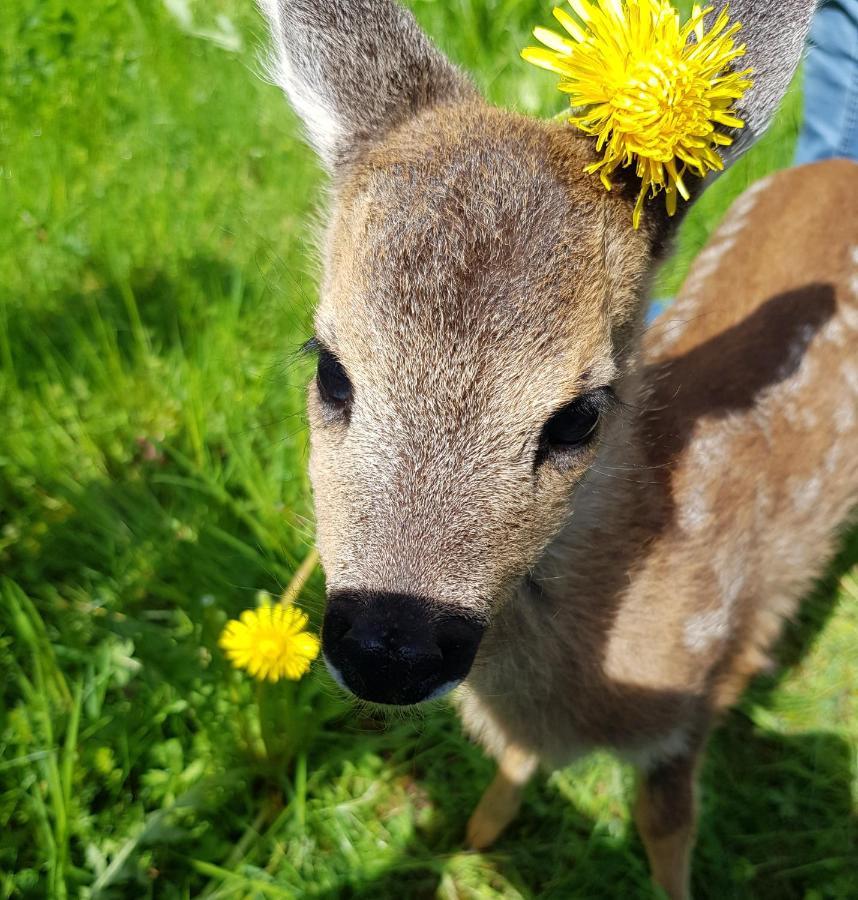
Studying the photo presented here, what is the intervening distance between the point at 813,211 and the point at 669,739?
1.71 m

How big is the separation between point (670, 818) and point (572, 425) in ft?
4.45

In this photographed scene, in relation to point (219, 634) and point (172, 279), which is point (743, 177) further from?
point (219, 634)

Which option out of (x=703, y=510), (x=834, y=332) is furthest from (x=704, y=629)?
(x=834, y=332)

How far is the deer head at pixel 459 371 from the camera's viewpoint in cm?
160

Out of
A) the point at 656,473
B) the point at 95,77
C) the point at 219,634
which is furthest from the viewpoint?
the point at 95,77

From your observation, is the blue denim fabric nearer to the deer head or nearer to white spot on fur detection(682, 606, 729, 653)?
the deer head

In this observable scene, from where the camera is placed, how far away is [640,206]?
1944 mm

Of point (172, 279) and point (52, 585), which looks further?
point (172, 279)

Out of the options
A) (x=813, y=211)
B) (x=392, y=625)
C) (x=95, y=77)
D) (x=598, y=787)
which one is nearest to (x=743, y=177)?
(x=813, y=211)

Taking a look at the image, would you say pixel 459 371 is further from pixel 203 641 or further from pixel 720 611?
pixel 203 641

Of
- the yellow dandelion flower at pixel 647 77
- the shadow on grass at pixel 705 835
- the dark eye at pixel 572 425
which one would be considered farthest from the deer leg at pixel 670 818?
the yellow dandelion flower at pixel 647 77

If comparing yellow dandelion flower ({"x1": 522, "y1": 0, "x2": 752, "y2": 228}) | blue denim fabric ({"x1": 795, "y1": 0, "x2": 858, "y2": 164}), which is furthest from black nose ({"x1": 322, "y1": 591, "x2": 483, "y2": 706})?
blue denim fabric ({"x1": 795, "y1": 0, "x2": 858, "y2": 164})

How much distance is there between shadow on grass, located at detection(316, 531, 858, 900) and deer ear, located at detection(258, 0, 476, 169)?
1.82 m

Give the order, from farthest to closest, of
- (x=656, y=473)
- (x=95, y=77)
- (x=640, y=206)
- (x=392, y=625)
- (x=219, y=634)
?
(x=95, y=77), (x=219, y=634), (x=656, y=473), (x=640, y=206), (x=392, y=625)
